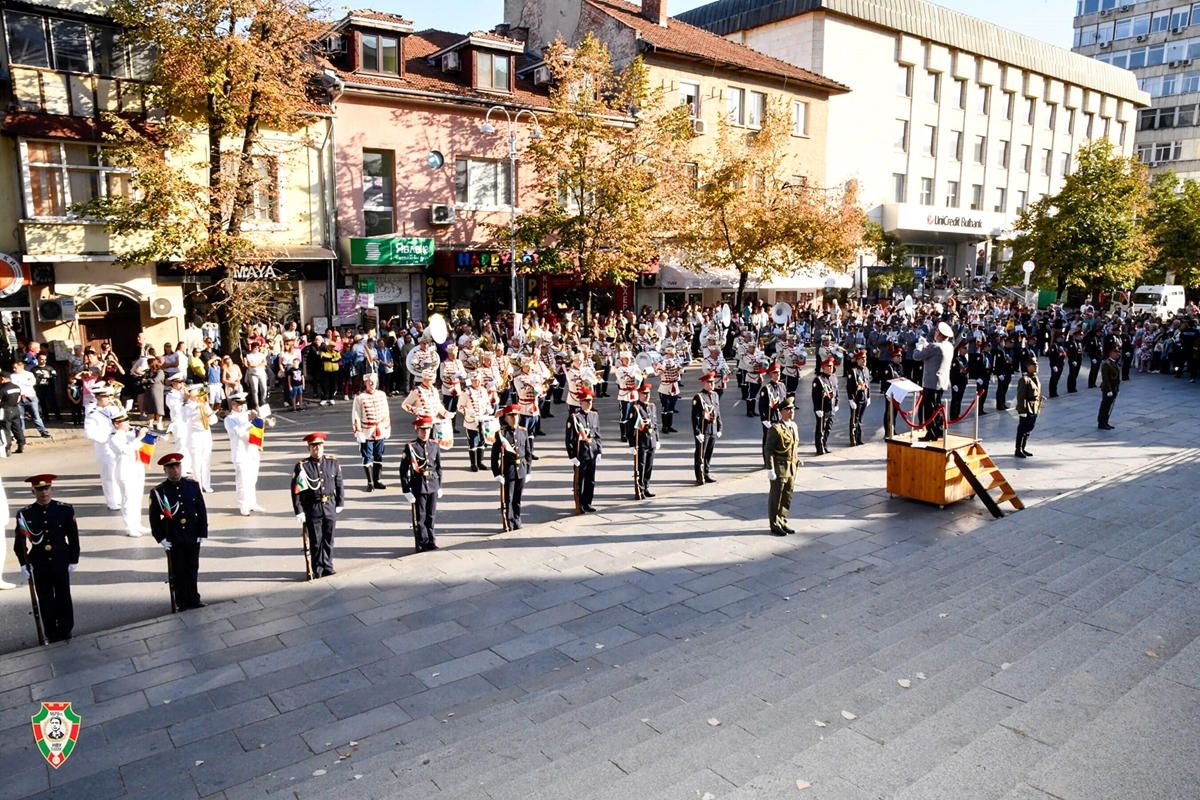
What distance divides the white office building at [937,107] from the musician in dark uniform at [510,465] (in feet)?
113

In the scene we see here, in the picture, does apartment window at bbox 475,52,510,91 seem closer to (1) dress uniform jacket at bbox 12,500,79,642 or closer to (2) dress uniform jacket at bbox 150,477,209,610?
(2) dress uniform jacket at bbox 150,477,209,610

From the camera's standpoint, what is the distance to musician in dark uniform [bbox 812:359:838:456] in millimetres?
16031

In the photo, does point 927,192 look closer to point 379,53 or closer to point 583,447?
point 379,53

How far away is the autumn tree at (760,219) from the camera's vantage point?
30.5m

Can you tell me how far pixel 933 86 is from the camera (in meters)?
47.9

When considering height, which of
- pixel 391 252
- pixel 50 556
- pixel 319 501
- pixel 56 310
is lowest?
pixel 50 556

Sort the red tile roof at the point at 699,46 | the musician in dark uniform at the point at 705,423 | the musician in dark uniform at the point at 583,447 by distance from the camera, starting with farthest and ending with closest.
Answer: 1. the red tile roof at the point at 699,46
2. the musician in dark uniform at the point at 705,423
3. the musician in dark uniform at the point at 583,447

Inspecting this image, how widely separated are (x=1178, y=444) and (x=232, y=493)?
18.8 metres

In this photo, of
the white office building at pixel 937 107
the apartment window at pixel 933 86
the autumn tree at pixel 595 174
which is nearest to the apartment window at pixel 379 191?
the autumn tree at pixel 595 174

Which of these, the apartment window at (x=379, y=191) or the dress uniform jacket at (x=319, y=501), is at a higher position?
the apartment window at (x=379, y=191)

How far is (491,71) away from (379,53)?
410 cm

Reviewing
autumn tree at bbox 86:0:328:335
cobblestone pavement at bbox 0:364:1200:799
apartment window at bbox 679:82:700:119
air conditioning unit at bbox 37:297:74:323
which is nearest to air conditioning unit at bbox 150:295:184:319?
autumn tree at bbox 86:0:328:335

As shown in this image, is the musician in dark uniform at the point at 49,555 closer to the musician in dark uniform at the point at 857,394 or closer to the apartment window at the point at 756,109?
the musician in dark uniform at the point at 857,394

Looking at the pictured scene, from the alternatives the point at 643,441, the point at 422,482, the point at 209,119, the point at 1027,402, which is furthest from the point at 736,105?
the point at 422,482
